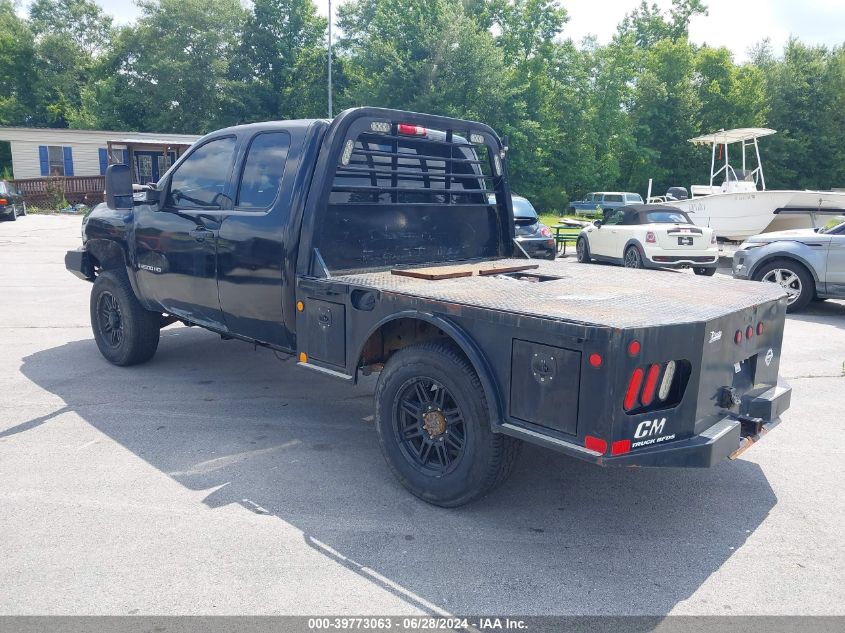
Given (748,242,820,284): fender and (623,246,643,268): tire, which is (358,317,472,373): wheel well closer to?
(748,242,820,284): fender

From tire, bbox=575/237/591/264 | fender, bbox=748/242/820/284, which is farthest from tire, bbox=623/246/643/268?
fender, bbox=748/242/820/284

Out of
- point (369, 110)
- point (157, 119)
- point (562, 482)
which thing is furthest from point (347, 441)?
point (157, 119)

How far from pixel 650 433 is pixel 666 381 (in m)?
0.25

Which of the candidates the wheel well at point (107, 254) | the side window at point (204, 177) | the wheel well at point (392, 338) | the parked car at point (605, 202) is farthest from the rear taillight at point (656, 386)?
the parked car at point (605, 202)

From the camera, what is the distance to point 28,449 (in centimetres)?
466

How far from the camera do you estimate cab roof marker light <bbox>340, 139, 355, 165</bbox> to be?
460 cm

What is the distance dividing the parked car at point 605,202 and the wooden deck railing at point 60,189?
2383cm

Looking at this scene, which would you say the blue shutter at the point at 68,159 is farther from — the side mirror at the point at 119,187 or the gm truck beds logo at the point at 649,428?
the gm truck beds logo at the point at 649,428

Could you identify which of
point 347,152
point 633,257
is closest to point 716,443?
point 347,152

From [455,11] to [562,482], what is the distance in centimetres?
3670

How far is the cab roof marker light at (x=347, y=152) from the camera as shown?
4.60m

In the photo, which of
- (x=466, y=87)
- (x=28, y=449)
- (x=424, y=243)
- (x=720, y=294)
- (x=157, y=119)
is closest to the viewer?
(x=720, y=294)

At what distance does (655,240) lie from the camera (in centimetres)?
1366

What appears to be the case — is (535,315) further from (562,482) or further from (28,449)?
(28,449)
